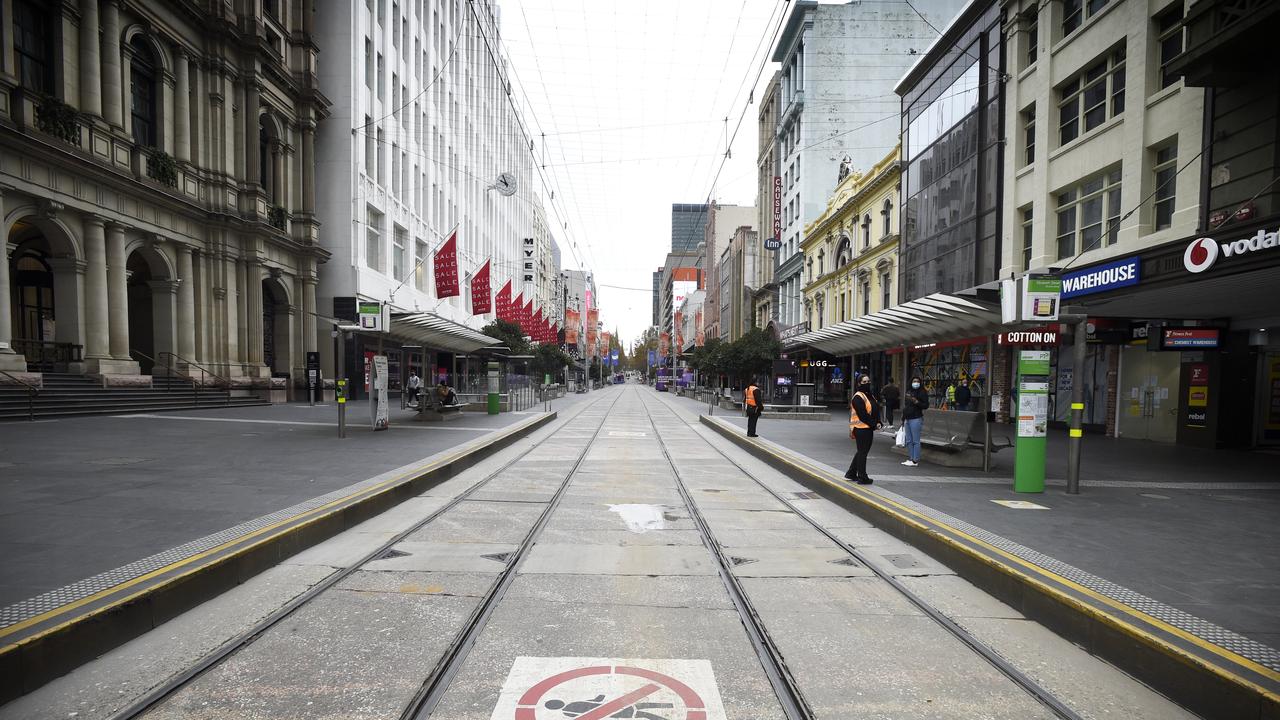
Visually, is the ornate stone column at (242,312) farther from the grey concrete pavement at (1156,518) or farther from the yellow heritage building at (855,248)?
the yellow heritage building at (855,248)

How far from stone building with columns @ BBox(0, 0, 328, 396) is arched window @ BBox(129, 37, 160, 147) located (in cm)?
6

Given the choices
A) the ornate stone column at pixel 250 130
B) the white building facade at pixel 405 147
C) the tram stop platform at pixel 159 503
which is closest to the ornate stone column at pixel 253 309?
the ornate stone column at pixel 250 130

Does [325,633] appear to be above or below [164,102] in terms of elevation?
below

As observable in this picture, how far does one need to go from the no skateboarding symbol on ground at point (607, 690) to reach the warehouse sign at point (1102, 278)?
50.0 ft

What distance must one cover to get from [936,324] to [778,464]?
14.7 ft

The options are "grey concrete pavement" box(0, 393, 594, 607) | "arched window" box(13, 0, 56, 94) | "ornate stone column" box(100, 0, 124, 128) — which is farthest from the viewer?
"ornate stone column" box(100, 0, 124, 128)

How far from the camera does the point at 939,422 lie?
1212cm

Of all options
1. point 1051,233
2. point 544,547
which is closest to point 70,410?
point 544,547

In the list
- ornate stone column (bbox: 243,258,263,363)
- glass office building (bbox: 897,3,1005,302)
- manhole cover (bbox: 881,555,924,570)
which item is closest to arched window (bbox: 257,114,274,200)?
ornate stone column (bbox: 243,258,263,363)

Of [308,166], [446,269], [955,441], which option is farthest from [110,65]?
[955,441]

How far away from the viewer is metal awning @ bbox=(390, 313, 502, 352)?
16.9m

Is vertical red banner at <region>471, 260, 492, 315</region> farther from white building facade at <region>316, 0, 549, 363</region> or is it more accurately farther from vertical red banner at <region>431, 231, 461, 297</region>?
white building facade at <region>316, 0, 549, 363</region>

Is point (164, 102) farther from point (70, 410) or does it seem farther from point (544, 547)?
point (544, 547)

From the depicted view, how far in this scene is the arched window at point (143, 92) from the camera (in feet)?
68.2
